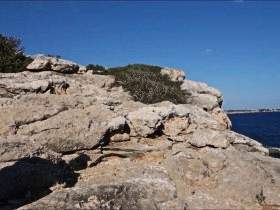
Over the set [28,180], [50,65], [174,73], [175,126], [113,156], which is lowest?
[28,180]

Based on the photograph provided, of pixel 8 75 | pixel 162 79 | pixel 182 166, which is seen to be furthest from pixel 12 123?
pixel 162 79

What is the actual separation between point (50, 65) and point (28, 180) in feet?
43.4

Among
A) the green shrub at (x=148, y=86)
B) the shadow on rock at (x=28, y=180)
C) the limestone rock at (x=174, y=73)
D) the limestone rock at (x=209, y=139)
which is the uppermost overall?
the limestone rock at (x=174, y=73)

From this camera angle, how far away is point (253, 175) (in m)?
19.0

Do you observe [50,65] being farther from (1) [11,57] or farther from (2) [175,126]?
(2) [175,126]

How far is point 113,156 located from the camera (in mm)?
19953

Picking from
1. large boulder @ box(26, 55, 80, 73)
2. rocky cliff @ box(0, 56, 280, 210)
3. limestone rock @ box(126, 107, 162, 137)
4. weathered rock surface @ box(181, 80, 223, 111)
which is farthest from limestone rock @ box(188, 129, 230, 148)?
large boulder @ box(26, 55, 80, 73)

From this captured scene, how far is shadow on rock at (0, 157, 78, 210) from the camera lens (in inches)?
600

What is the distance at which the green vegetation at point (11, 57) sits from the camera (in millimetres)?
26906

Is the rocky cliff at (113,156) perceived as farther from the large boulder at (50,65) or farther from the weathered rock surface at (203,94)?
the weathered rock surface at (203,94)

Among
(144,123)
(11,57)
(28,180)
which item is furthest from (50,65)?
(28,180)

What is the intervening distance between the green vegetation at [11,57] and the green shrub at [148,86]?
6.43m

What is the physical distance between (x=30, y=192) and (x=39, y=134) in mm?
4139

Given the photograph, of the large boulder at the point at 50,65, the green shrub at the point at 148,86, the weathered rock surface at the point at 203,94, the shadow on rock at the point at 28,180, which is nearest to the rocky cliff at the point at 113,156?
the shadow on rock at the point at 28,180
